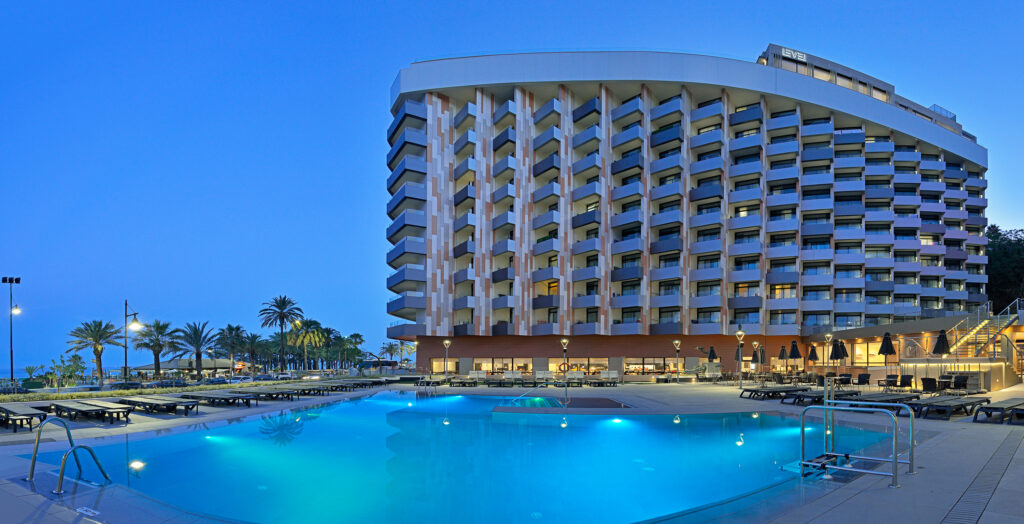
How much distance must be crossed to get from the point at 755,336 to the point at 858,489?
50856mm

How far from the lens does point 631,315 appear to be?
5503 cm

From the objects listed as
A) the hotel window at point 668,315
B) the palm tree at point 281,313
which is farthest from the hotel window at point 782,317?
the palm tree at point 281,313

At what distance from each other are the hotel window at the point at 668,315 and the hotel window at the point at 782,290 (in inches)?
407

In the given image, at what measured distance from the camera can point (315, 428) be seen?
63.5 feet

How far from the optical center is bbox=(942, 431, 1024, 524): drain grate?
689 centimetres

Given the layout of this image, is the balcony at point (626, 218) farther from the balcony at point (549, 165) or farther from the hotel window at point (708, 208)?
the balcony at point (549, 165)

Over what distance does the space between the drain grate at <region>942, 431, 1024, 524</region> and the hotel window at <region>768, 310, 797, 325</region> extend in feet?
151

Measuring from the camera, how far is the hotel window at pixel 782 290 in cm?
5553

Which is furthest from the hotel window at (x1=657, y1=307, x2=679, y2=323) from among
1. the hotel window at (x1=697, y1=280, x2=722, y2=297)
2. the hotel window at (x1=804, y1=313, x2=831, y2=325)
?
the hotel window at (x1=804, y1=313, x2=831, y2=325)

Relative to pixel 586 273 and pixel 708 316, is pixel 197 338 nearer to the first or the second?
pixel 586 273

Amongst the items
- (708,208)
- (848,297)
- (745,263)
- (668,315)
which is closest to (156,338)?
(668,315)

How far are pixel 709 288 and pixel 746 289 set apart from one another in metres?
4.16

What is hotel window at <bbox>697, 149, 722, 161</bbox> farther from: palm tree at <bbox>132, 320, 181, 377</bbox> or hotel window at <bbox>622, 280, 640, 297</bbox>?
palm tree at <bbox>132, 320, 181, 377</bbox>

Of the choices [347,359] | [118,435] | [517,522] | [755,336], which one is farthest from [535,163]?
[347,359]
